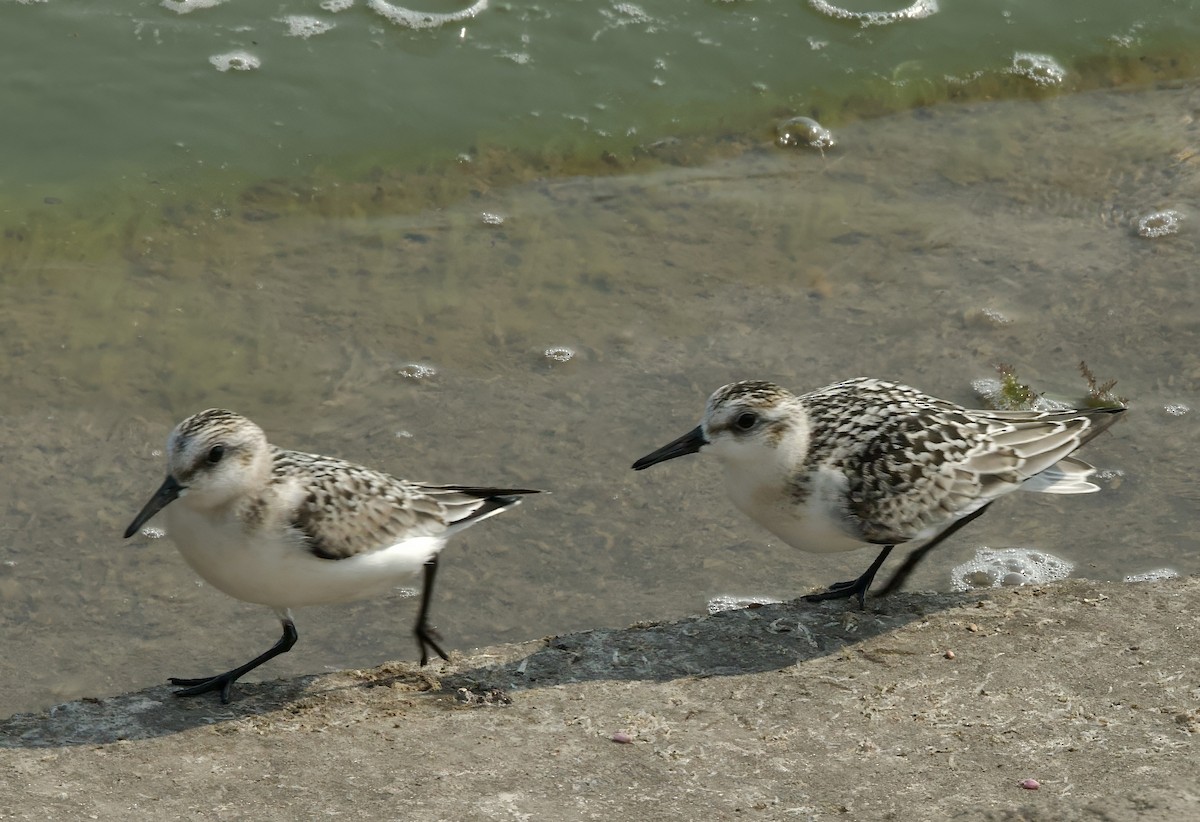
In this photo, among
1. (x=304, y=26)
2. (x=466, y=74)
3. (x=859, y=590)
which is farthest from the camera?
(x=304, y=26)

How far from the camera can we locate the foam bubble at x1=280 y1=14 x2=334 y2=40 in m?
10.8

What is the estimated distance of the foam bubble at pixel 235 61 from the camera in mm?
10445

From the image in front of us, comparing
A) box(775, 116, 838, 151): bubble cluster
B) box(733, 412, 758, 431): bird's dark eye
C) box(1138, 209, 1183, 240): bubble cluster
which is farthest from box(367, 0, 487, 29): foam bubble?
box(733, 412, 758, 431): bird's dark eye

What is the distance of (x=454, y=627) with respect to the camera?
6.66m

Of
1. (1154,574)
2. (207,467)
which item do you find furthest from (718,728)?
(1154,574)

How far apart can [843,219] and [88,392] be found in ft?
15.9

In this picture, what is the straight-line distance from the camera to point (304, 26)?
10.8 m

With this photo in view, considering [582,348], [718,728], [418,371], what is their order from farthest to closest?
[582,348] < [418,371] < [718,728]

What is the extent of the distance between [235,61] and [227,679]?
6.23 meters

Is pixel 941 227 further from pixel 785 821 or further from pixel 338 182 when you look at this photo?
pixel 785 821

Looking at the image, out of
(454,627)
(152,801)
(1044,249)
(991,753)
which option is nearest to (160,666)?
(454,627)

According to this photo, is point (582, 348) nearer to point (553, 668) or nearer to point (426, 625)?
point (426, 625)

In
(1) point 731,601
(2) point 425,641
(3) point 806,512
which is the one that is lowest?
(1) point 731,601

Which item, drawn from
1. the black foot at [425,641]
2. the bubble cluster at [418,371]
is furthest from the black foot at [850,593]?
the bubble cluster at [418,371]
